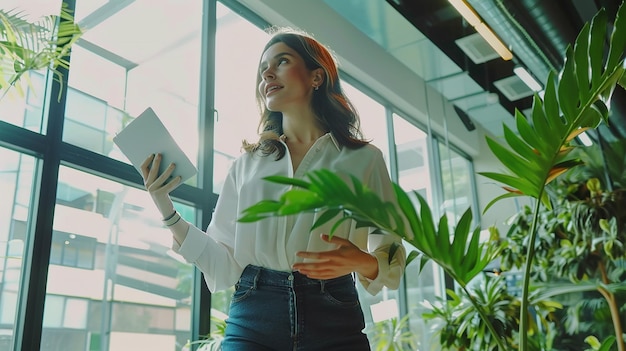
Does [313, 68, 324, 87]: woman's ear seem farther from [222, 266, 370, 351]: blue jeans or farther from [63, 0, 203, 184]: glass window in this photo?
[63, 0, 203, 184]: glass window

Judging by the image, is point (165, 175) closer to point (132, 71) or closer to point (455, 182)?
point (132, 71)

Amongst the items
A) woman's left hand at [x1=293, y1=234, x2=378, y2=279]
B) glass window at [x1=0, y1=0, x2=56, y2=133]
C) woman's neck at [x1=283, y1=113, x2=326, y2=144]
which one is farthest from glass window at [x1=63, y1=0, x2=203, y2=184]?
woman's left hand at [x1=293, y1=234, x2=378, y2=279]

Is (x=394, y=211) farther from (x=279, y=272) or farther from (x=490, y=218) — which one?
(x=490, y=218)

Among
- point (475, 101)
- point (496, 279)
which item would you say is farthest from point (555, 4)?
point (475, 101)

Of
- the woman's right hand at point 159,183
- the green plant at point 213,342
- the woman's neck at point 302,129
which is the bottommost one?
the green plant at point 213,342

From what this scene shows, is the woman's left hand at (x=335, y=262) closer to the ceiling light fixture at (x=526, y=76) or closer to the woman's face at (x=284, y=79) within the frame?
the woman's face at (x=284, y=79)

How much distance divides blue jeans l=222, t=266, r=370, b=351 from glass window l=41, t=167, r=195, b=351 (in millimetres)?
2108

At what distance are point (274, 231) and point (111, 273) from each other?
238 centimetres

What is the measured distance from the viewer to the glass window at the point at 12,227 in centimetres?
290

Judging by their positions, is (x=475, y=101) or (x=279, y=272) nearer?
(x=279, y=272)

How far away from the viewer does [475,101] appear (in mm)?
7410

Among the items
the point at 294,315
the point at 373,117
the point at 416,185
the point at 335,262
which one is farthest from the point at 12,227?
the point at 416,185

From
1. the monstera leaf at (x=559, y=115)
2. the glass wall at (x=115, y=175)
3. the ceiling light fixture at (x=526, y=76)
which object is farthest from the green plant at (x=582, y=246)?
the monstera leaf at (x=559, y=115)

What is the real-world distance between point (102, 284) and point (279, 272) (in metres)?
2.37
